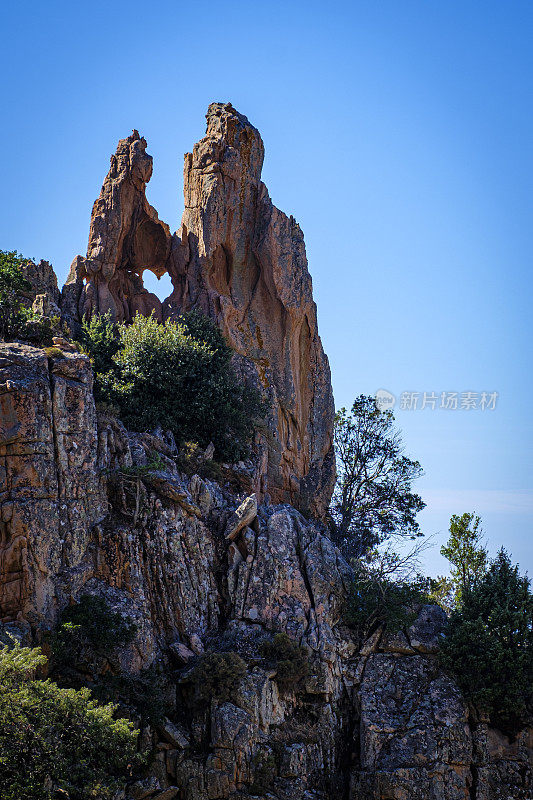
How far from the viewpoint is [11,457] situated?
30.2m

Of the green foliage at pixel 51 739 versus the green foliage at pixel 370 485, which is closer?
the green foliage at pixel 51 739

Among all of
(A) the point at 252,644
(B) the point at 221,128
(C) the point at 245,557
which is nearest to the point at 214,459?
(C) the point at 245,557

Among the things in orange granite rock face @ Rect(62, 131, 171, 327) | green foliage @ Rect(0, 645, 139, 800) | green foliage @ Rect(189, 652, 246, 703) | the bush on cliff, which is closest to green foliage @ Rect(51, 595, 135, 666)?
green foliage @ Rect(0, 645, 139, 800)

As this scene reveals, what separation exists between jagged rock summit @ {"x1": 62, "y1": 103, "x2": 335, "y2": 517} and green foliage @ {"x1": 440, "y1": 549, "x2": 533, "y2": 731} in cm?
1208

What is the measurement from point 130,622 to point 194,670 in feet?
9.74

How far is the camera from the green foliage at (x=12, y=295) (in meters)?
34.4

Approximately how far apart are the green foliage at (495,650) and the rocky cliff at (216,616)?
79 cm

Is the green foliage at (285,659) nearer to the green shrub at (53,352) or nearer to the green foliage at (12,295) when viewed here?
the green shrub at (53,352)

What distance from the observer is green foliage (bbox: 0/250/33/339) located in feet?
113

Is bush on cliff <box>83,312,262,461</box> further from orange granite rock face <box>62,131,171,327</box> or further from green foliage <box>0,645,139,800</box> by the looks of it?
green foliage <box>0,645,139,800</box>

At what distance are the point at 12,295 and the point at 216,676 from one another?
18078 millimetres

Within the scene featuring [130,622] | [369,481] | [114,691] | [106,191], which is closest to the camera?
[114,691]

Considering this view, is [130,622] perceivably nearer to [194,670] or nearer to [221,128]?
[194,670]

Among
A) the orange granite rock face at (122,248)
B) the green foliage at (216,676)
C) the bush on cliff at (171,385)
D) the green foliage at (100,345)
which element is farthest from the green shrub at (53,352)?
the green foliage at (216,676)
